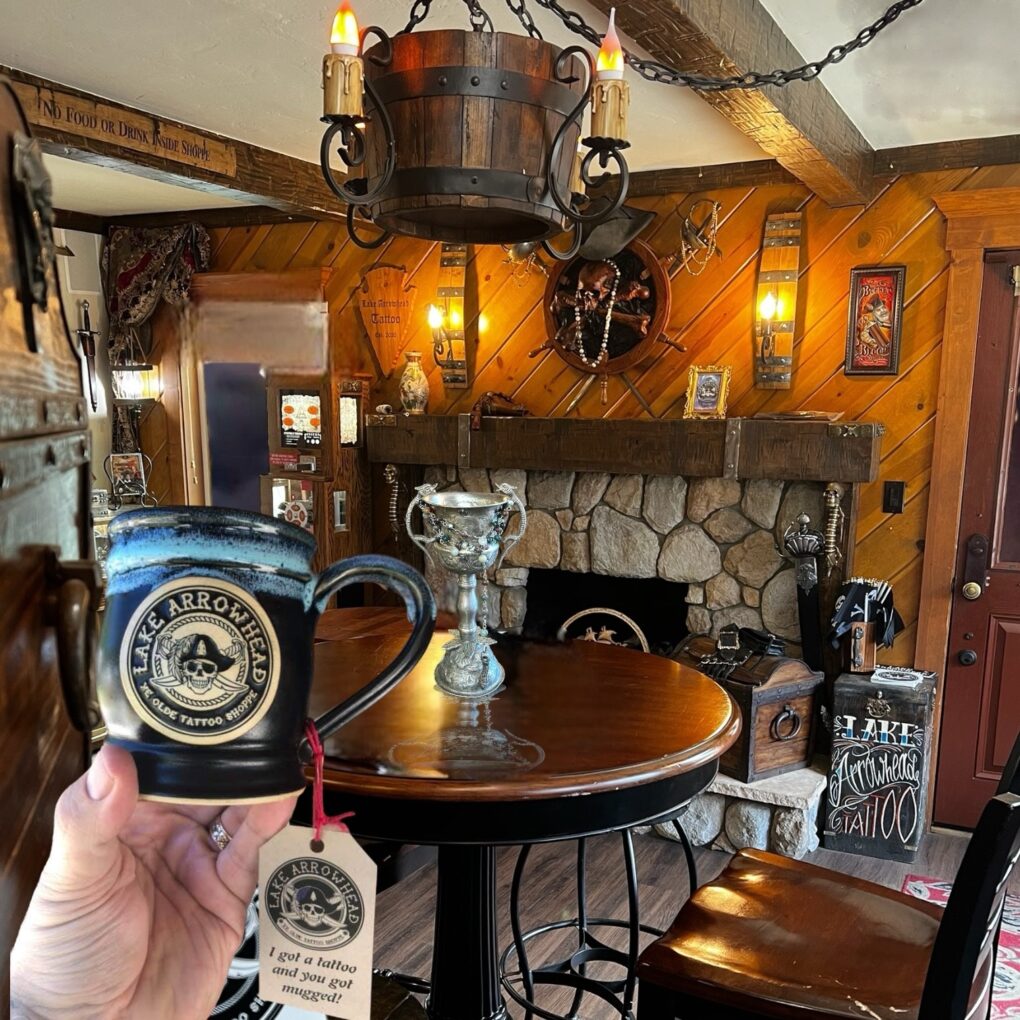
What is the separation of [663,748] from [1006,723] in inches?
106

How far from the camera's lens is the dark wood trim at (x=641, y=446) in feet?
10.7

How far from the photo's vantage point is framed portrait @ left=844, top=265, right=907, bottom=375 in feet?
11.2

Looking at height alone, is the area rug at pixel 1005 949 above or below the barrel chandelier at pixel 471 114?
below

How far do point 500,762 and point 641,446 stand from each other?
250 centimetres

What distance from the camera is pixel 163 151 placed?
3162mm

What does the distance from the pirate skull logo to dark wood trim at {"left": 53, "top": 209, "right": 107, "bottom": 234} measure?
5296 mm

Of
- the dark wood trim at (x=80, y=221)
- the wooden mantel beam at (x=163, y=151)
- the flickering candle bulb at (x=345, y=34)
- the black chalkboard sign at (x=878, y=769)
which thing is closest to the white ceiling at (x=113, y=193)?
the dark wood trim at (x=80, y=221)

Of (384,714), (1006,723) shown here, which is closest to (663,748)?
(384,714)

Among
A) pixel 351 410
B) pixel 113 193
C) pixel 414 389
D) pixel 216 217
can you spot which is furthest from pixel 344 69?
pixel 216 217

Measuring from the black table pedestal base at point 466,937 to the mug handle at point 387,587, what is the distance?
1.19 metres

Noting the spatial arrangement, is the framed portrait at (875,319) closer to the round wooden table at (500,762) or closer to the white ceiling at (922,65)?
the white ceiling at (922,65)

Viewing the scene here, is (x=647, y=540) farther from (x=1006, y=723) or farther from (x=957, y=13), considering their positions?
(x=957, y=13)

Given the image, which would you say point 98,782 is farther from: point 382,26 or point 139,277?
point 139,277

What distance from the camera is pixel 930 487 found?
3398mm
